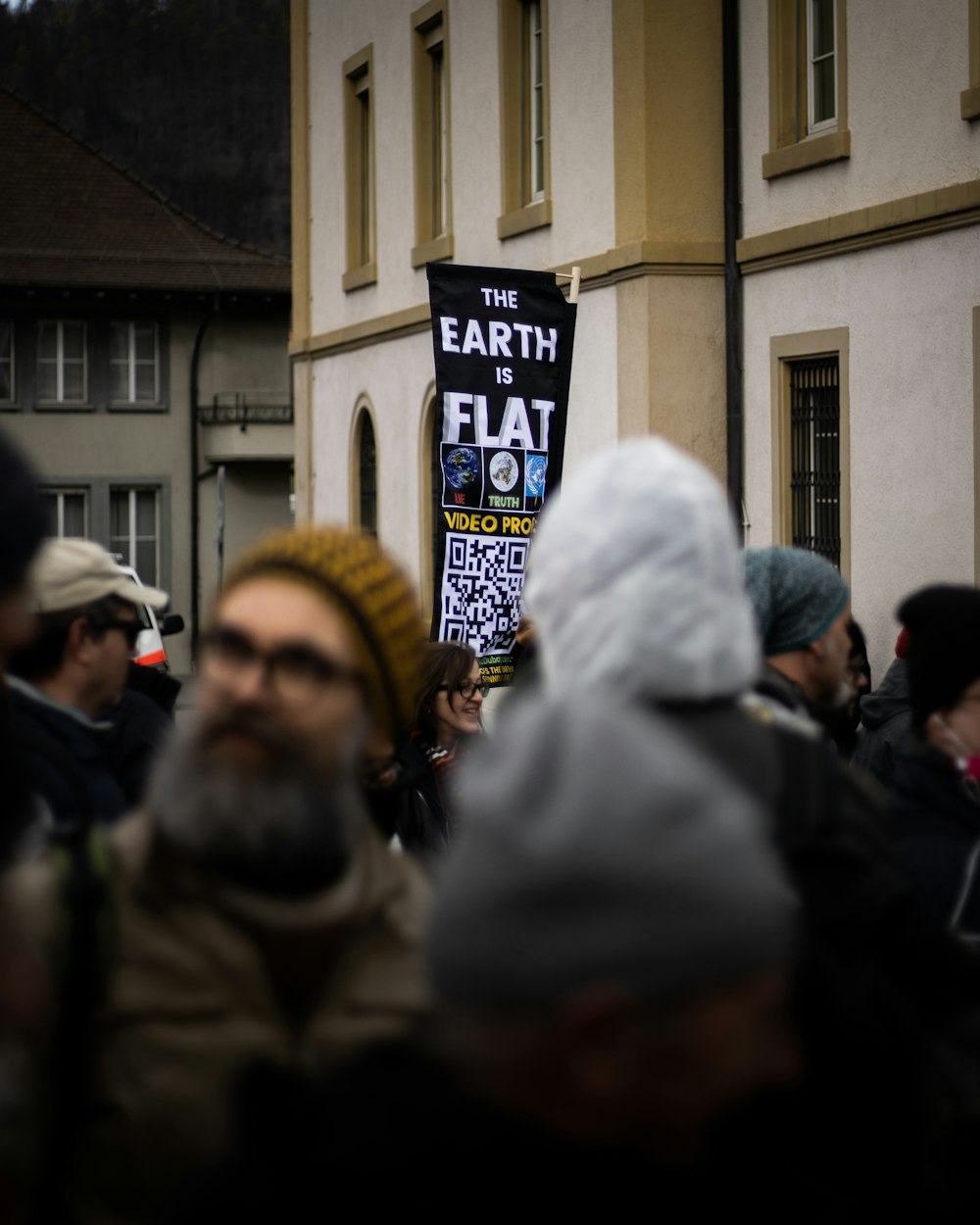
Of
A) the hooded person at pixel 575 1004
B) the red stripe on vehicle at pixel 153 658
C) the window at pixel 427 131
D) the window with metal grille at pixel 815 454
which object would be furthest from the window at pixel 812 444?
the hooded person at pixel 575 1004

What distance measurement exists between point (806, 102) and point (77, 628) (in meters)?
11.5

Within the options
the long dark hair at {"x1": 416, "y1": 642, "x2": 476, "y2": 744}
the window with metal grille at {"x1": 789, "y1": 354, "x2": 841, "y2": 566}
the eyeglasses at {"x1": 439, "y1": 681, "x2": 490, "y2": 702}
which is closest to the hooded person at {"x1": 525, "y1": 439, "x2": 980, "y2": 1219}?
the long dark hair at {"x1": 416, "y1": 642, "x2": 476, "y2": 744}

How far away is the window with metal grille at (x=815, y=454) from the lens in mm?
14398

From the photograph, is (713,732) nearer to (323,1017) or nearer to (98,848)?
(323,1017)

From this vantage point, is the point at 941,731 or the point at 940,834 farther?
the point at 941,731

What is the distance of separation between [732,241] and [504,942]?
1444 cm

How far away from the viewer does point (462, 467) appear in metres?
10.1

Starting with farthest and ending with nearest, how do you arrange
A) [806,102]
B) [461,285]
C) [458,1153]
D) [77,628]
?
1. [806,102]
2. [461,285]
3. [77,628]
4. [458,1153]

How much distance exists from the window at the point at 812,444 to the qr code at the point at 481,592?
181 inches

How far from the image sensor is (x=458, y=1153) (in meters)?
1.56

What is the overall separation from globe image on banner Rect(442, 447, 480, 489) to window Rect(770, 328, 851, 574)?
178 inches

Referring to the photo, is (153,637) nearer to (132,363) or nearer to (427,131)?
(427,131)

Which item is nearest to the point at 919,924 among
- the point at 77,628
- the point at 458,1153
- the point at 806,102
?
the point at 458,1153

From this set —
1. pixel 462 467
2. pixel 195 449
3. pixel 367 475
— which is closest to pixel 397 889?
pixel 462 467
